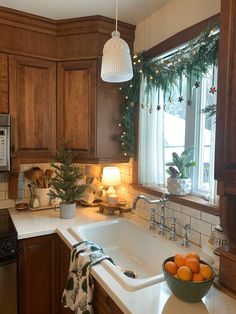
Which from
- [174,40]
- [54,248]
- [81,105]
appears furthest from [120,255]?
[174,40]

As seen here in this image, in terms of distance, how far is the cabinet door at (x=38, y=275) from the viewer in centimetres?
161

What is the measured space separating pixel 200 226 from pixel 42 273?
108 cm

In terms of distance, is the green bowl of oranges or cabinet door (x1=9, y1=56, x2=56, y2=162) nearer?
the green bowl of oranges

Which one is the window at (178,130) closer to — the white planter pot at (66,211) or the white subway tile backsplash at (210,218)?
the white subway tile backsplash at (210,218)

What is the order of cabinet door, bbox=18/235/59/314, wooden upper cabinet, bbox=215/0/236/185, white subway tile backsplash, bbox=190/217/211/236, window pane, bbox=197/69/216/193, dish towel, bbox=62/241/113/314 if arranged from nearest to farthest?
1. wooden upper cabinet, bbox=215/0/236/185
2. dish towel, bbox=62/241/113/314
3. white subway tile backsplash, bbox=190/217/211/236
4. window pane, bbox=197/69/216/193
5. cabinet door, bbox=18/235/59/314

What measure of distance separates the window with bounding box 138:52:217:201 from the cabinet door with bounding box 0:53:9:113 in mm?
1003

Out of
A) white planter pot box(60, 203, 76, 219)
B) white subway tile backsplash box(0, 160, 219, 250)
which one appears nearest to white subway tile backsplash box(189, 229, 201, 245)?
white subway tile backsplash box(0, 160, 219, 250)

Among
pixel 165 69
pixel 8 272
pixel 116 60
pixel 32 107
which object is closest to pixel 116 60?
pixel 116 60

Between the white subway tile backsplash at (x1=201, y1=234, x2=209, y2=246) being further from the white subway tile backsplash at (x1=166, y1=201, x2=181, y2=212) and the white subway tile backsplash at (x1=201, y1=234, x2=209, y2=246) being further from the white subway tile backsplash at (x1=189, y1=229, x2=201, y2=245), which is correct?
the white subway tile backsplash at (x1=166, y1=201, x2=181, y2=212)

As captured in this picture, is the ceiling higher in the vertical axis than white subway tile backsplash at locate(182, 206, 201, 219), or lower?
higher

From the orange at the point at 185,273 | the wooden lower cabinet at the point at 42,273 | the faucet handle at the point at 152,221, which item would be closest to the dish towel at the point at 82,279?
the wooden lower cabinet at the point at 42,273

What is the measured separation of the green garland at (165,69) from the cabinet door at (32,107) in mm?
569

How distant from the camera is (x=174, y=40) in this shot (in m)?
1.60

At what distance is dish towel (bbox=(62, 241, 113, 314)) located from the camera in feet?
3.84
